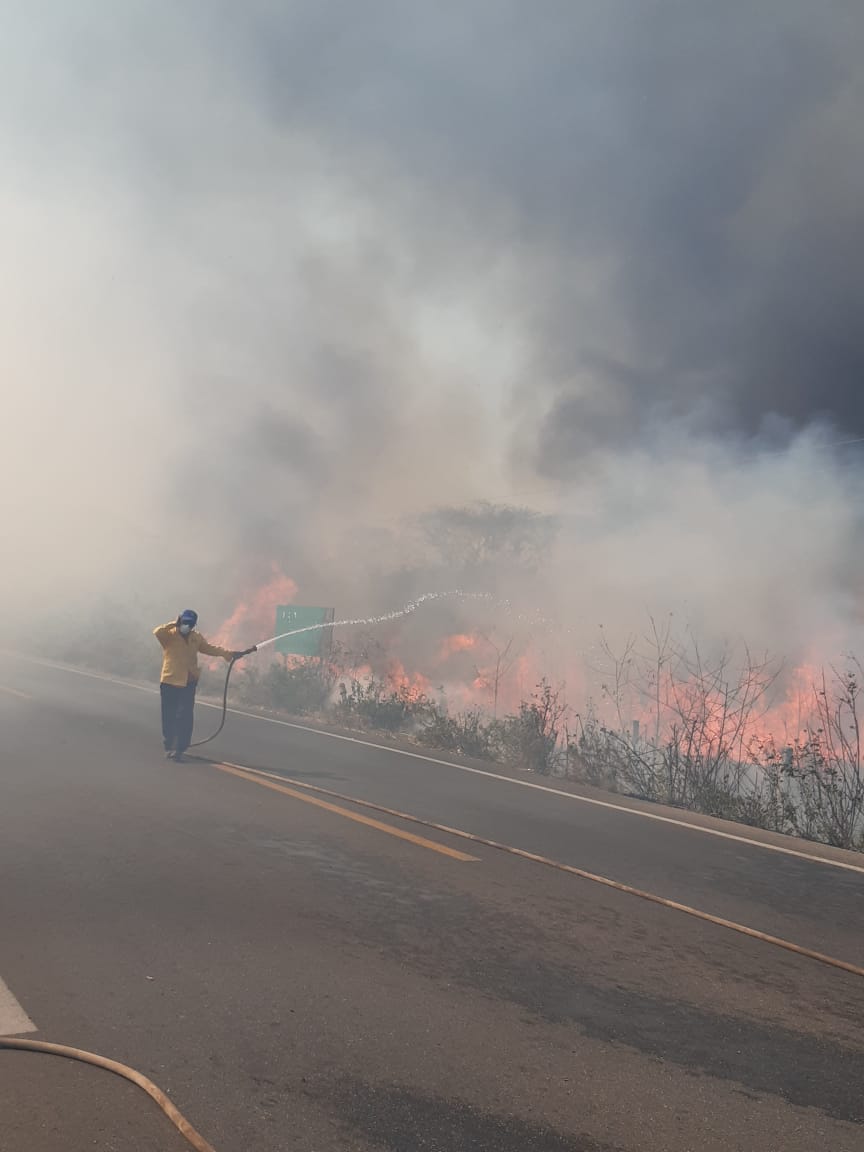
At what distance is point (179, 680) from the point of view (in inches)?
432

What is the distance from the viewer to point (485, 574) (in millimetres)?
29906

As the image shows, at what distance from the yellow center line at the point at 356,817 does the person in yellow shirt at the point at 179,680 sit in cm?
57

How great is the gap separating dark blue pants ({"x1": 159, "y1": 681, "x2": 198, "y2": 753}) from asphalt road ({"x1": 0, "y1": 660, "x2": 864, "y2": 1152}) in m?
2.34

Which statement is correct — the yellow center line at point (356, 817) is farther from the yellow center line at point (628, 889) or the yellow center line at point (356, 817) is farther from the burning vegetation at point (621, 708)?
the burning vegetation at point (621, 708)

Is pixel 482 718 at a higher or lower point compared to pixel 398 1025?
higher

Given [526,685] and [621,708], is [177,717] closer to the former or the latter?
[526,685]

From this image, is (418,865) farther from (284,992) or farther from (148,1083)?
(148,1083)

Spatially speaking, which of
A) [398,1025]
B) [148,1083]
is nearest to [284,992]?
[398,1025]

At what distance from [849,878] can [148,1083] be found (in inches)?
233

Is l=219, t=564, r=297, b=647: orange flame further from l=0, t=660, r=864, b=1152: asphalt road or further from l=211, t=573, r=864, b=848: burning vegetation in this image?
l=0, t=660, r=864, b=1152: asphalt road

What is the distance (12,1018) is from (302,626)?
17.2 meters

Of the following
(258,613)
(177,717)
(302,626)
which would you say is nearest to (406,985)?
(177,717)

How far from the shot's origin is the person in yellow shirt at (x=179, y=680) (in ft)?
35.7

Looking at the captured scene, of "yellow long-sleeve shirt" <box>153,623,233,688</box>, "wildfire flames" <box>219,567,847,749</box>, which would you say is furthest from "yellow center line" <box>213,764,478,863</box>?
"wildfire flames" <box>219,567,847,749</box>
